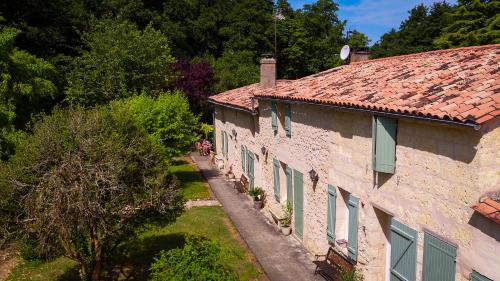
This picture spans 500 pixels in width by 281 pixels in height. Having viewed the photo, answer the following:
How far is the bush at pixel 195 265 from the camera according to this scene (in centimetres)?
661

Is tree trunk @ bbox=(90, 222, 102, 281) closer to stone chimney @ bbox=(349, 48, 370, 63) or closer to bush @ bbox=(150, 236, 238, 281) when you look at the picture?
bush @ bbox=(150, 236, 238, 281)

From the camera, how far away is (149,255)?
1259cm

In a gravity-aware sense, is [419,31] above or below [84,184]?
above

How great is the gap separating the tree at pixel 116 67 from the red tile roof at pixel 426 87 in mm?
15742

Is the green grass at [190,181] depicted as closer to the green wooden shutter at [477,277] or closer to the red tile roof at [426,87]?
the red tile roof at [426,87]

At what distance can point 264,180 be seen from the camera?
16.9 meters

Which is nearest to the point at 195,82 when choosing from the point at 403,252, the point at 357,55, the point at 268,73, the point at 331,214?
the point at 268,73

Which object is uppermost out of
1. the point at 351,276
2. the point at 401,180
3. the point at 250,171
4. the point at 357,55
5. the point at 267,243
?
the point at 357,55

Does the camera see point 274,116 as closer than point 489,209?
No

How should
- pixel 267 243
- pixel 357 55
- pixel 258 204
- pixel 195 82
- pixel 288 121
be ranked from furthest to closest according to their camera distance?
pixel 195 82 < pixel 258 204 < pixel 357 55 < pixel 288 121 < pixel 267 243

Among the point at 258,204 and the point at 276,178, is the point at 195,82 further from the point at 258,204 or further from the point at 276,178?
the point at 276,178

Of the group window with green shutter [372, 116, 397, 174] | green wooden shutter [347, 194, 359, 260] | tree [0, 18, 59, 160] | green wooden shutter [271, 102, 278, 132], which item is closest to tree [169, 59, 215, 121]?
tree [0, 18, 59, 160]

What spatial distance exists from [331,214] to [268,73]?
36.2ft

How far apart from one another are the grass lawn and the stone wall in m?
2.10
